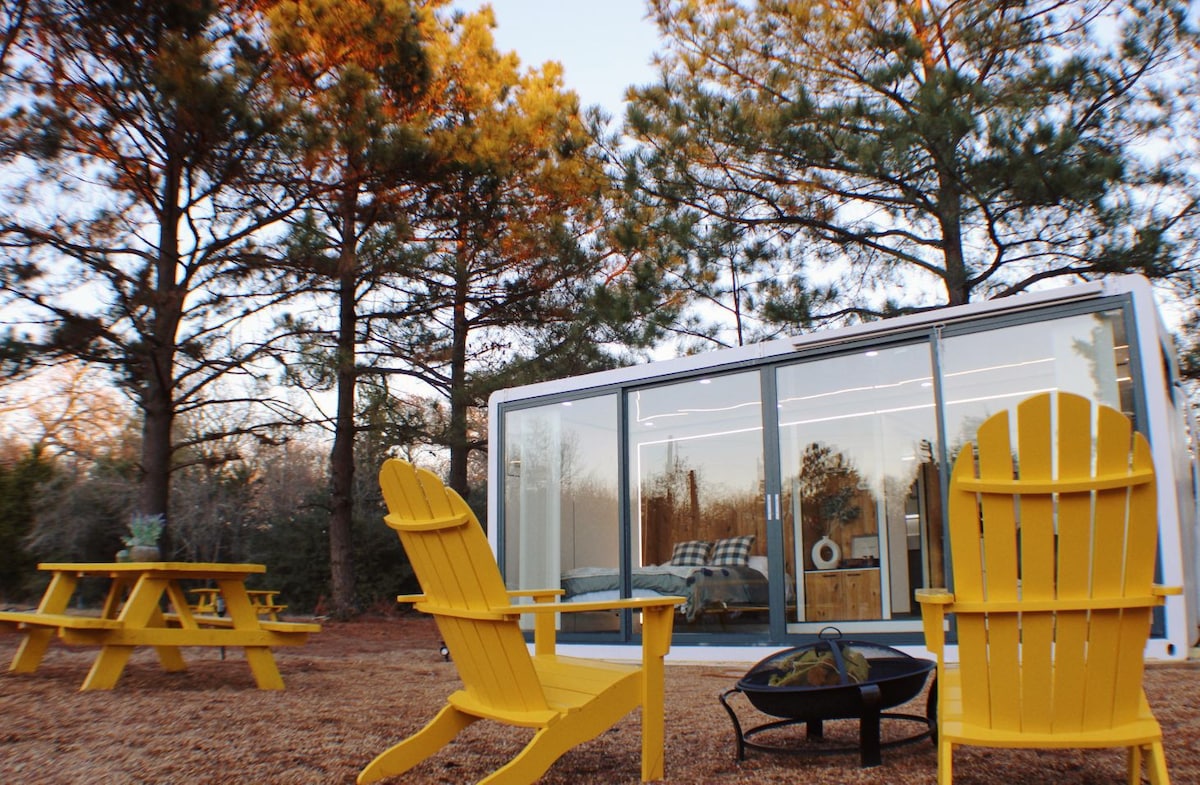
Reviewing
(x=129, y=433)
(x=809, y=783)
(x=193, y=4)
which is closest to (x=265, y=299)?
(x=193, y=4)

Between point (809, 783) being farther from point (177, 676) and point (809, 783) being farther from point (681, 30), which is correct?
point (681, 30)

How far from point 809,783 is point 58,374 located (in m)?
13.2

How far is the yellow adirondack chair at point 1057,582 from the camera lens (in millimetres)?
2012

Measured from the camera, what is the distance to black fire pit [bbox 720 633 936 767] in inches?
99.0

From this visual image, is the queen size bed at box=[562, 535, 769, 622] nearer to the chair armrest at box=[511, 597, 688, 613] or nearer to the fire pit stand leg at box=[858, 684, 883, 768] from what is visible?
the fire pit stand leg at box=[858, 684, 883, 768]

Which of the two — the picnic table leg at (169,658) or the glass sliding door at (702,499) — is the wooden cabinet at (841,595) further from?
the picnic table leg at (169,658)

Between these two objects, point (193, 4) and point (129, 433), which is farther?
point (129, 433)

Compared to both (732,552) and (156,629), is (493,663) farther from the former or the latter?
(732,552)

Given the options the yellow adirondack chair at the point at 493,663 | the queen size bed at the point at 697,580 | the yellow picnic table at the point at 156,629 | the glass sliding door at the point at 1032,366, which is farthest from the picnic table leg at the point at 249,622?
the glass sliding door at the point at 1032,366

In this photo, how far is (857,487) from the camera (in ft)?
19.2

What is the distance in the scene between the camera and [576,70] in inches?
439

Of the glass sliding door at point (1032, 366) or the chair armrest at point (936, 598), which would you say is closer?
the chair armrest at point (936, 598)

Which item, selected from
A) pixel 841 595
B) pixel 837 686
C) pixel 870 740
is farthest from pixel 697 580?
pixel 837 686

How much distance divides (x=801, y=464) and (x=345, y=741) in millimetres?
3549
